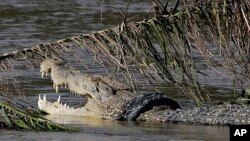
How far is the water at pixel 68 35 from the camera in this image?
1153 centimetres

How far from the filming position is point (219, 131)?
12.3 m

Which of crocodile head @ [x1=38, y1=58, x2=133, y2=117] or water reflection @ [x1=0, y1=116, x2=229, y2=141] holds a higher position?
crocodile head @ [x1=38, y1=58, x2=133, y2=117]

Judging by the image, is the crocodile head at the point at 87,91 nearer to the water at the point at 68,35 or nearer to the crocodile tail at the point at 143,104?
the crocodile tail at the point at 143,104

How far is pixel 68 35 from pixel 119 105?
8599 mm

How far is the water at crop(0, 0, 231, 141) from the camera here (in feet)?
37.8

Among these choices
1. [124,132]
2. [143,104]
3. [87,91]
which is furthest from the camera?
[87,91]

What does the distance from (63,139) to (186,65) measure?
2420 mm

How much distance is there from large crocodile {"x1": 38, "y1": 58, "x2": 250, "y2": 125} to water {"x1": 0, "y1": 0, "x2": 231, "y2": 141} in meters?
0.31

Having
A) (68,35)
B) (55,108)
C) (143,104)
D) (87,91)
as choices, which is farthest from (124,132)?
(68,35)

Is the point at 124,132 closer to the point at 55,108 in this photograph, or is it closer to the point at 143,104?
the point at 143,104

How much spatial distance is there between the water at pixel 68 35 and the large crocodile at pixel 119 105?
1.03ft

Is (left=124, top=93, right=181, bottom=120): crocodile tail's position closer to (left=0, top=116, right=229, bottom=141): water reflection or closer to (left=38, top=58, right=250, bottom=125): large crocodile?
(left=38, top=58, right=250, bottom=125): large crocodile

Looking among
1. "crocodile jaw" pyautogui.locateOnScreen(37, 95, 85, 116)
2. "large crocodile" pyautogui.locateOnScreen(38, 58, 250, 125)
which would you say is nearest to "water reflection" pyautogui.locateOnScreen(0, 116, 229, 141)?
"crocodile jaw" pyautogui.locateOnScreen(37, 95, 85, 116)

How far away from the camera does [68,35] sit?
22062 millimetres
